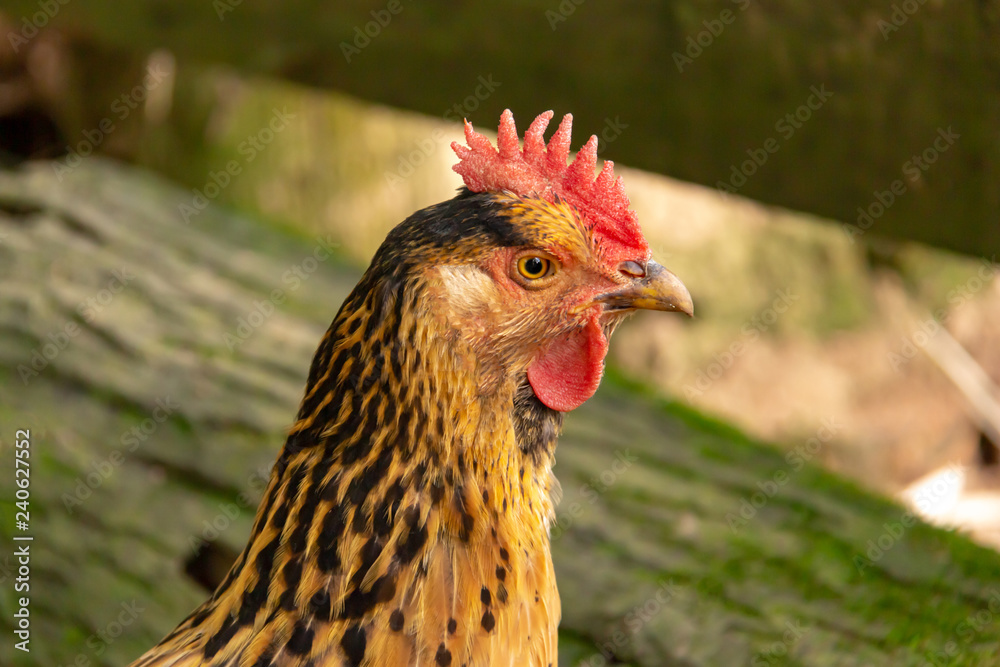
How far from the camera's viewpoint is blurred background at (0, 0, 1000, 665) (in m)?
2.20

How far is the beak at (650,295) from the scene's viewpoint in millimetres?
1786

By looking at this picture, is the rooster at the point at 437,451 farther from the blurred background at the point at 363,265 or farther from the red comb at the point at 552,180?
the blurred background at the point at 363,265

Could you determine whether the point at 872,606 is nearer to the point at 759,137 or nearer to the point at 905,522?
the point at 905,522

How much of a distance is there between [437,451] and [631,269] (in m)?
0.52

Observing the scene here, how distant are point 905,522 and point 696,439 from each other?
2.66 ft

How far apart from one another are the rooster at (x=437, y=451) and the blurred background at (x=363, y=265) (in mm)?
777

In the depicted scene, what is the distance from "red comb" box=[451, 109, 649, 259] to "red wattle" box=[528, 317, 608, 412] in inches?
6.8

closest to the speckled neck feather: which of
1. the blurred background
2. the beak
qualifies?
the beak

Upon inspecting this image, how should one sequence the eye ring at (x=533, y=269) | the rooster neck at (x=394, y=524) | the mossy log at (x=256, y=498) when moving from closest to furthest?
the rooster neck at (x=394, y=524)
the eye ring at (x=533, y=269)
the mossy log at (x=256, y=498)

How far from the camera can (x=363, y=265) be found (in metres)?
5.04

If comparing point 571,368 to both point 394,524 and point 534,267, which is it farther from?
point 394,524

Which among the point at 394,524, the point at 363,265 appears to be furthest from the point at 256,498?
the point at 363,265

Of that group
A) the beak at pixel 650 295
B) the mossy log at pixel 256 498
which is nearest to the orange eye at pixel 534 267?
the beak at pixel 650 295

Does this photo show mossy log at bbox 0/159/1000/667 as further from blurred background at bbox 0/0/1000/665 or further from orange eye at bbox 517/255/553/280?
orange eye at bbox 517/255/553/280
